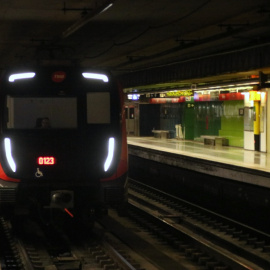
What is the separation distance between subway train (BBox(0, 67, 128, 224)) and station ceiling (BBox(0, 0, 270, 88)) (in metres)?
0.50

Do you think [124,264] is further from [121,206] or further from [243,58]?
[243,58]

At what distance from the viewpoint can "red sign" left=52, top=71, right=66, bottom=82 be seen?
9.25m

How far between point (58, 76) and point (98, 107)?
74cm

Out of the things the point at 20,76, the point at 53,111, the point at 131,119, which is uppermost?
the point at 20,76

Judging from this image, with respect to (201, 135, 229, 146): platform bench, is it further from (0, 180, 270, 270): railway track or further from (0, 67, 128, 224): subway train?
(0, 67, 128, 224): subway train

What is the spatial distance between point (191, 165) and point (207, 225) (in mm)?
4913

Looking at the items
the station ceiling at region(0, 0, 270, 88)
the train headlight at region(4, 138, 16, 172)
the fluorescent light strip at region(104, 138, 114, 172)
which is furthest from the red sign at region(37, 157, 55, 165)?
the station ceiling at region(0, 0, 270, 88)

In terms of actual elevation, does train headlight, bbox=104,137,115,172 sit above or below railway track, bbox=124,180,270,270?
above

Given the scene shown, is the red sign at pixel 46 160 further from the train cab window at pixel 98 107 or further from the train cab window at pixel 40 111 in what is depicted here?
the train cab window at pixel 98 107

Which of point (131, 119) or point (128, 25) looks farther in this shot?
point (131, 119)

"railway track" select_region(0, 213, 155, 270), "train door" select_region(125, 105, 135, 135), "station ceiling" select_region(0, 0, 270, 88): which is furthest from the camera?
"train door" select_region(125, 105, 135, 135)

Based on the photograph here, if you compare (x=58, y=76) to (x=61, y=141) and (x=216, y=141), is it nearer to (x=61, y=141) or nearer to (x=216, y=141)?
(x=61, y=141)

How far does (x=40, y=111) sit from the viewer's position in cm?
914

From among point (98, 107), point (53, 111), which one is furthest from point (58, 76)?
point (98, 107)
